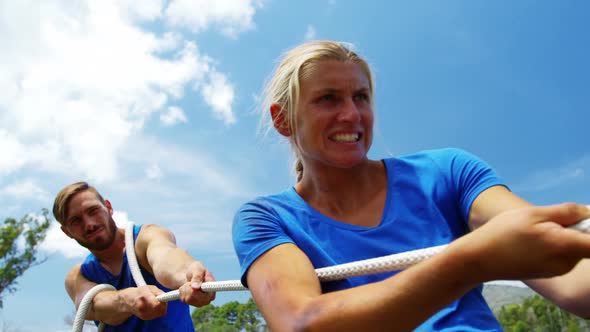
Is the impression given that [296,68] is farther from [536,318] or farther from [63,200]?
[536,318]

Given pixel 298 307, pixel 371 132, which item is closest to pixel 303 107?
pixel 371 132

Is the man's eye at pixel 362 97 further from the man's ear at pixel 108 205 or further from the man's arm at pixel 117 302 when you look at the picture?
the man's ear at pixel 108 205

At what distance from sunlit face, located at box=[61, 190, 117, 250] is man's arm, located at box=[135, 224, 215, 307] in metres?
0.40

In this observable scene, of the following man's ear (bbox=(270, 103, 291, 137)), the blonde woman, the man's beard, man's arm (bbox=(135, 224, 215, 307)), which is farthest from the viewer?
the man's beard

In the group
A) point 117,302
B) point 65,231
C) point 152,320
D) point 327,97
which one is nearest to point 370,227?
point 327,97

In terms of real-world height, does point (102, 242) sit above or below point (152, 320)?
above

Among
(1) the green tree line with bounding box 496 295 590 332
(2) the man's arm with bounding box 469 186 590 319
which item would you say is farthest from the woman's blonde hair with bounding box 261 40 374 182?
(1) the green tree line with bounding box 496 295 590 332

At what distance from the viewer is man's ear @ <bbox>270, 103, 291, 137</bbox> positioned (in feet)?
5.25

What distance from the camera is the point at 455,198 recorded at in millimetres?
1321

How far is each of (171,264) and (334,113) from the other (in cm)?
121

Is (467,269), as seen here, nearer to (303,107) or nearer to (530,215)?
(530,215)

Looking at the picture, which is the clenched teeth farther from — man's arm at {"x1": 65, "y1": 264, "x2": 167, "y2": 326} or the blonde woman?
man's arm at {"x1": 65, "y1": 264, "x2": 167, "y2": 326}

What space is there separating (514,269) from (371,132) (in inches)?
33.9

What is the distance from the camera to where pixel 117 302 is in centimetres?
253
